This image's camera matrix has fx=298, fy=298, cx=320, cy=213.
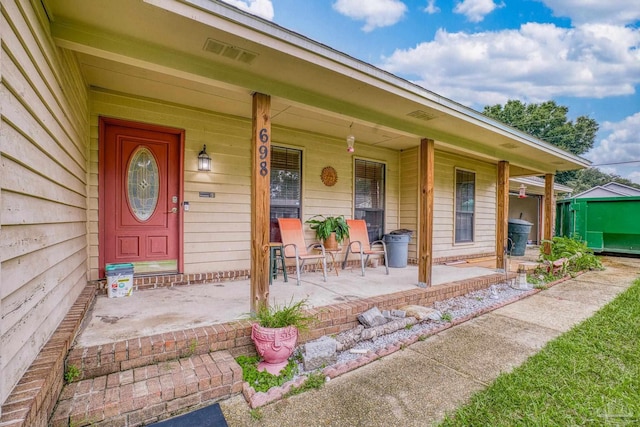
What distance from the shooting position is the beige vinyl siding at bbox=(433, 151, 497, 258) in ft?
20.9

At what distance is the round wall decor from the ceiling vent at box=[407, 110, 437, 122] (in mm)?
1781

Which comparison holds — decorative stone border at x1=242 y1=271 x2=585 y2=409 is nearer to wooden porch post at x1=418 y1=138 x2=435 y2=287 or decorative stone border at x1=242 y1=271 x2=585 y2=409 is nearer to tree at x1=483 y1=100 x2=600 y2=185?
wooden porch post at x1=418 y1=138 x2=435 y2=287

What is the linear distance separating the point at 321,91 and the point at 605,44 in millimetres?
34656

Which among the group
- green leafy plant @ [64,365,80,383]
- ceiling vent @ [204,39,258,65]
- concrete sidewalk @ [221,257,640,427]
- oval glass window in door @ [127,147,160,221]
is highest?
ceiling vent @ [204,39,258,65]

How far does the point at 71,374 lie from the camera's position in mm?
1812

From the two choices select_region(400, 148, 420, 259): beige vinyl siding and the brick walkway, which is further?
select_region(400, 148, 420, 259): beige vinyl siding

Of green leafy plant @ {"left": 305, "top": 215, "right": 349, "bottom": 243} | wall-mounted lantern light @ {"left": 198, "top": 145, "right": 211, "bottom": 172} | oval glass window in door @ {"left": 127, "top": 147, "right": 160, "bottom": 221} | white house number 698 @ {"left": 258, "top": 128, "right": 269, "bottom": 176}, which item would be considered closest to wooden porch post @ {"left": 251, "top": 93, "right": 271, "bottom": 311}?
white house number 698 @ {"left": 258, "top": 128, "right": 269, "bottom": 176}

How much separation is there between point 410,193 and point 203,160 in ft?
13.0

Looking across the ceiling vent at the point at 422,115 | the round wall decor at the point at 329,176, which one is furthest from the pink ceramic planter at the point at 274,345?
the round wall decor at the point at 329,176

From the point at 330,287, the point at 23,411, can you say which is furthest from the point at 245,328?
the point at 330,287

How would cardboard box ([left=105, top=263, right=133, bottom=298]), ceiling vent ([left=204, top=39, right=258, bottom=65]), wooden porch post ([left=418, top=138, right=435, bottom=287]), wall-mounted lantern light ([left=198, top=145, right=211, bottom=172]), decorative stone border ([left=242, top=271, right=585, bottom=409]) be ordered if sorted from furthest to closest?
wooden porch post ([left=418, top=138, right=435, bottom=287]) < wall-mounted lantern light ([left=198, top=145, right=211, bottom=172]) < cardboard box ([left=105, top=263, right=133, bottom=298]) < ceiling vent ([left=204, top=39, right=258, bottom=65]) < decorative stone border ([left=242, top=271, right=585, bottom=409])

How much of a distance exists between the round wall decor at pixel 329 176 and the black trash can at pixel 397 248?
1.49 meters

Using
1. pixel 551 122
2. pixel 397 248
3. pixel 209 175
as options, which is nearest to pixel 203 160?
pixel 209 175

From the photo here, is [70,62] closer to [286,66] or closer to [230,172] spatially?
[286,66]
